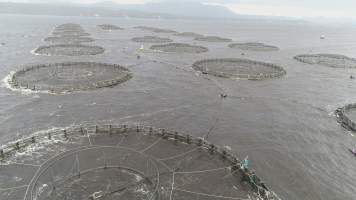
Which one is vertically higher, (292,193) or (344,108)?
(344,108)

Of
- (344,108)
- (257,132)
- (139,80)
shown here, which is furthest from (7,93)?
(344,108)

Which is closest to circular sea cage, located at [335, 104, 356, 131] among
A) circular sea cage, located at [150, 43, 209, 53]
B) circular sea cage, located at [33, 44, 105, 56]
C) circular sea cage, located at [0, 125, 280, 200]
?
circular sea cage, located at [0, 125, 280, 200]

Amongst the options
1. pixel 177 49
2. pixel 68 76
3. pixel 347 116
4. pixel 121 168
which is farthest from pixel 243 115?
pixel 177 49

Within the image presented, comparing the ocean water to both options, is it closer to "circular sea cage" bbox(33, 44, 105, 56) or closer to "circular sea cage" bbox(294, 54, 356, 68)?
"circular sea cage" bbox(33, 44, 105, 56)

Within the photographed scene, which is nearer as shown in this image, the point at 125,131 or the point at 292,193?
the point at 292,193

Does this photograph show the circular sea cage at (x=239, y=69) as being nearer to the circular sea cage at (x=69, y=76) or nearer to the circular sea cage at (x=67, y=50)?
the circular sea cage at (x=69, y=76)

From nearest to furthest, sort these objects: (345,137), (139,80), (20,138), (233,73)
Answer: (20,138) → (345,137) → (139,80) → (233,73)

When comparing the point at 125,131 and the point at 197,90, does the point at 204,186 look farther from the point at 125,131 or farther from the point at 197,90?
the point at 197,90
